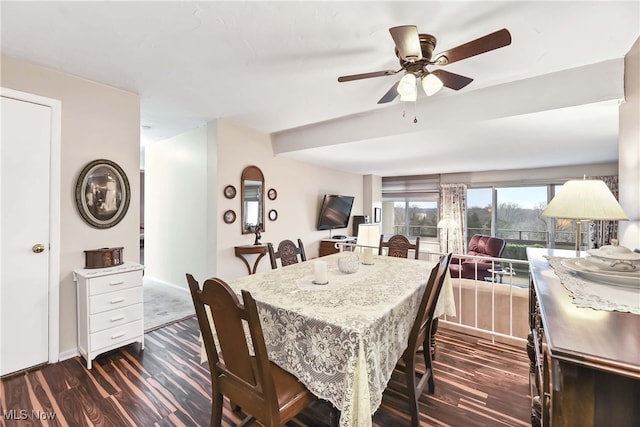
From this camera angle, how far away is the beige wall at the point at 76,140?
7.66 ft

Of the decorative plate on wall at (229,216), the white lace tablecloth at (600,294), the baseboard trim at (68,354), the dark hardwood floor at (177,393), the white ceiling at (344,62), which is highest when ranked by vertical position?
the white ceiling at (344,62)

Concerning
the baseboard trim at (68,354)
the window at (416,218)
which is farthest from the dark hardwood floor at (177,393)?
the window at (416,218)

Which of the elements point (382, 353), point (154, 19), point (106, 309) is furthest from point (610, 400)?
point (106, 309)

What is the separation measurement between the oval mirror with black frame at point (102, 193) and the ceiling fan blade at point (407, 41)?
2.76 meters

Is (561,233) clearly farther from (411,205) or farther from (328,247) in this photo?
(328,247)

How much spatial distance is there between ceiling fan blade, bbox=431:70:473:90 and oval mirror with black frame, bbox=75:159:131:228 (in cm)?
298

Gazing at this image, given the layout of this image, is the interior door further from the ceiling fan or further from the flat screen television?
the flat screen television

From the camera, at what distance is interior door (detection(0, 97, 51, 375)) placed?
84.5 inches

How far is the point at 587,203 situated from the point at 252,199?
140 inches

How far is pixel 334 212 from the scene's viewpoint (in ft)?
18.8

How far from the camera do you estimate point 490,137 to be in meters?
3.38

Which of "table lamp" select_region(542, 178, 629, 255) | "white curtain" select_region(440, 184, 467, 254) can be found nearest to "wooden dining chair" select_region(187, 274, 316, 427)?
"table lamp" select_region(542, 178, 629, 255)

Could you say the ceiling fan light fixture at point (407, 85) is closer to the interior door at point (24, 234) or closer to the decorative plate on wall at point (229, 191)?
the decorative plate on wall at point (229, 191)

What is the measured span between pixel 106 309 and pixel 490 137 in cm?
441
